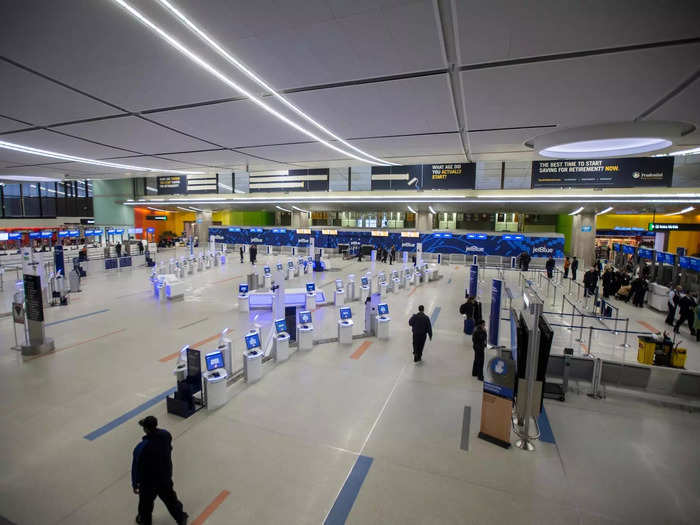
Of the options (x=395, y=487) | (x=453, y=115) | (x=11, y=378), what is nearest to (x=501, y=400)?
(x=395, y=487)

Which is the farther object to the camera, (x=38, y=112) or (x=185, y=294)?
(x=185, y=294)

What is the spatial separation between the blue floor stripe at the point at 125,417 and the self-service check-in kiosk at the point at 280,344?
2.12 m

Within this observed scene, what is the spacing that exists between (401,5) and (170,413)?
621 centimetres

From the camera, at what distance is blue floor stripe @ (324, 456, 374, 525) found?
349 centimetres

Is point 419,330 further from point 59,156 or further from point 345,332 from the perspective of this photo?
point 59,156

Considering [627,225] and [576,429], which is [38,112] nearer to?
[576,429]

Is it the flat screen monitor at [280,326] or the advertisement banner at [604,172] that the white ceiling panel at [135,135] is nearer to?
the flat screen monitor at [280,326]

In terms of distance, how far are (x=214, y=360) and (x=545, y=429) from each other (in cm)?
553

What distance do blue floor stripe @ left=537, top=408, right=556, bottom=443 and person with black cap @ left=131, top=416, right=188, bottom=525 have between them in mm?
4877

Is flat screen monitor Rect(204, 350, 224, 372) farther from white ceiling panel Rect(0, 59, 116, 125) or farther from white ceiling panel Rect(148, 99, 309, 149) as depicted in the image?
white ceiling panel Rect(0, 59, 116, 125)

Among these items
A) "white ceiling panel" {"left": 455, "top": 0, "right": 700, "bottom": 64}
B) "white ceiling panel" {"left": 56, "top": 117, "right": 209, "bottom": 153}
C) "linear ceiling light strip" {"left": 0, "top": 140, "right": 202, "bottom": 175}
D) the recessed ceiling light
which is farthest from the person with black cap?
"linear ceiling light strip" {"left": 0, "top": 140, "right": 202, "bottom": 175}

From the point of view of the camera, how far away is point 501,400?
468 centimetres

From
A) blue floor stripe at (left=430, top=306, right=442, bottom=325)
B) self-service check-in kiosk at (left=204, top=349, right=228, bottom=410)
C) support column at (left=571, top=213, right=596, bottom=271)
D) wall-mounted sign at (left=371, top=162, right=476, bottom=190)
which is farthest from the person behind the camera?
support column at (left=571, top=213, right=596, bottom=271)

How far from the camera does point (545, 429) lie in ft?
16.9
